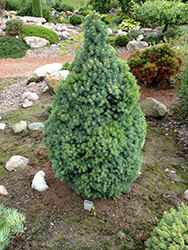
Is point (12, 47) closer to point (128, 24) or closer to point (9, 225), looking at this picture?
point (128, 24)

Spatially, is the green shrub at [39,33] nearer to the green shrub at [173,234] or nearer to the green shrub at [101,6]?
the green shrub at [101,6]

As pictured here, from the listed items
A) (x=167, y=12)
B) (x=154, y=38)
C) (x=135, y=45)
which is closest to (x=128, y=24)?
(x=154, y=38)

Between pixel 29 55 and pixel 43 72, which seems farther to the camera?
pixel 29 55

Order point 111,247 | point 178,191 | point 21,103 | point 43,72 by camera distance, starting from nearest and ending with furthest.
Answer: point 111,247, point 178,191, point 21,103, point 43,72

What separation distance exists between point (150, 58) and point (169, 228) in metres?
5.62

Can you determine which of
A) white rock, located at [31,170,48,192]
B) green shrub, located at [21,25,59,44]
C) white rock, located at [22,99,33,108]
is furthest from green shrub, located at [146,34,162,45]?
white rock, located at [31,170,48,192]

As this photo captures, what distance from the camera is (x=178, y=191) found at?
3516 millimetres

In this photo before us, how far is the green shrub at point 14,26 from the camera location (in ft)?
42.3

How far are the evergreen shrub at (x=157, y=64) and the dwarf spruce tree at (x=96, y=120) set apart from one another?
409cm

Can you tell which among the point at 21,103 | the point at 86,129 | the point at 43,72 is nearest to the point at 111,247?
the point at 86,129

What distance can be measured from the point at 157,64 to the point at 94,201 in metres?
5.10

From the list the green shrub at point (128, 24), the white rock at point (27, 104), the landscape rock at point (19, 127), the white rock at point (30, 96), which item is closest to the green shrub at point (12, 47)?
the white rock at point (30, 96)

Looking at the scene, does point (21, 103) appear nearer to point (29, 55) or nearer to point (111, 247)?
point (111, 247)

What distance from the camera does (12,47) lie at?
11.9 metres
